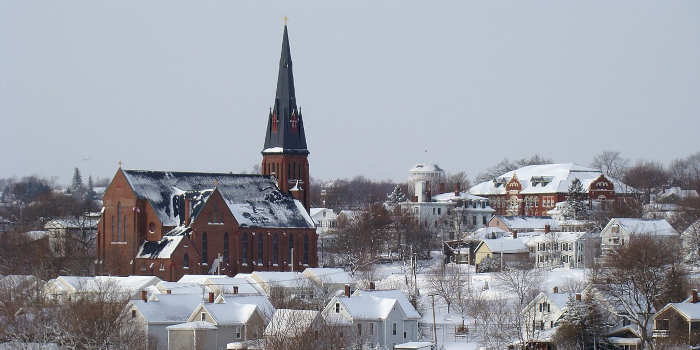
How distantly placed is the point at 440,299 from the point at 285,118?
Answer: 2703 cm

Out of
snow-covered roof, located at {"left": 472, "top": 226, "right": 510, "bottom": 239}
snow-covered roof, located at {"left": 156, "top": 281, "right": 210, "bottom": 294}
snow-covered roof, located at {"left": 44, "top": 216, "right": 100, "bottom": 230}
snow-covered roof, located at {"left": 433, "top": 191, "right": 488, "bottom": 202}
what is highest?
snow-covered roof, located at {"left": 433, "top": 191, "right": 488, "bottom": 202}

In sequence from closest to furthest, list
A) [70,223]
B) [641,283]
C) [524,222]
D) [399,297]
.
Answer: [399,297] < [641,283] < [524,222] < [70,223]

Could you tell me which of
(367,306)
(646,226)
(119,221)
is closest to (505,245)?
(646,226)

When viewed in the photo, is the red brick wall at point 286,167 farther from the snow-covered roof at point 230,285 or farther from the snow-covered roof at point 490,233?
the snow-covered roof at point 230,285

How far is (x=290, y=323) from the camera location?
215 feet

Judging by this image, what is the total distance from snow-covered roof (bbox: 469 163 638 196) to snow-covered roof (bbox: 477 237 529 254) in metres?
41.2

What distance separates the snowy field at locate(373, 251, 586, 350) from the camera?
81.6m

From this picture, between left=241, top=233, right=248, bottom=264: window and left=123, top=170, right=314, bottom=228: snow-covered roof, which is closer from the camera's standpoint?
left=123, top=170, right=314, bottom=228: snow-covered roof

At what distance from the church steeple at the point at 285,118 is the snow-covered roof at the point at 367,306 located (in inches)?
1690

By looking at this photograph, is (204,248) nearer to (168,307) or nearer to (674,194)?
(168,307)

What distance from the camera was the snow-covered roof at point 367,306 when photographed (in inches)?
3014

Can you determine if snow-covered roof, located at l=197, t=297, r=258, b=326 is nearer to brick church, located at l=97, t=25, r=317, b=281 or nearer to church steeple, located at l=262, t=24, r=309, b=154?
brick church, located at l=97, t=25, r=317, b=281

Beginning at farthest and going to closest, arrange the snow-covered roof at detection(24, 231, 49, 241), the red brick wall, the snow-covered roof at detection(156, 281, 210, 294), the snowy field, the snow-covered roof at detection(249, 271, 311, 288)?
the snow-covered roof at detection(24, 231, 49, 241) < the red brick wall < the snow-covered roof at detection(249, 271, 311, 288) < the snow-covered roof at detection(156, 281, 210, 294) < the snowy field

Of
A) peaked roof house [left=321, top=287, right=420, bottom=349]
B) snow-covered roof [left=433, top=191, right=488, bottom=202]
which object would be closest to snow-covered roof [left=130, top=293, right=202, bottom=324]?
peaked roof house [left=321, top=287, right=420, bottom=349]
